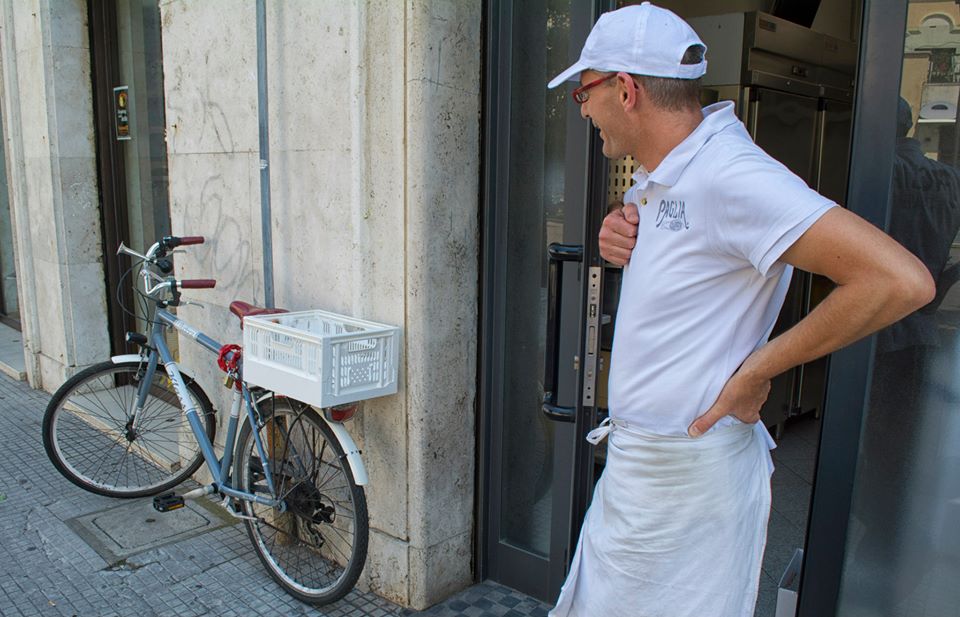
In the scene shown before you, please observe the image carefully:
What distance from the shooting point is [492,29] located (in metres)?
3.25

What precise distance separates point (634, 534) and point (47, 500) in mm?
3920

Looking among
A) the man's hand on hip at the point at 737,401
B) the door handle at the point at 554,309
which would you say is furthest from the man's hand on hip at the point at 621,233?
the door handle at the point at 554,309

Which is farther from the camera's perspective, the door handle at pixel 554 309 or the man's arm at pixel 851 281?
the door handle at pixel 554 309

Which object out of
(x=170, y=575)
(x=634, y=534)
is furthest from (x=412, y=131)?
(x=170, y=575)

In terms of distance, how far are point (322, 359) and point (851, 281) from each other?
1.98m

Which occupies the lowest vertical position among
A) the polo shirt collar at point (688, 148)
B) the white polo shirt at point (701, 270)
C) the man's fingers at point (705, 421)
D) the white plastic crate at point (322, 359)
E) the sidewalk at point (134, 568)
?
the sidewalk at point (134, 568)

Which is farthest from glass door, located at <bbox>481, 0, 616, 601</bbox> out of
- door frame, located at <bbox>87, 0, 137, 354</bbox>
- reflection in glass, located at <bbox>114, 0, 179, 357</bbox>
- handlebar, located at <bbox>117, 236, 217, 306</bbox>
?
door frame, located at <bbox>87, 0, 137, 354</bbox>

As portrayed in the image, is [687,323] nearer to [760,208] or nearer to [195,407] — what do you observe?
[760,208]

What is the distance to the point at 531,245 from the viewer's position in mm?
3340

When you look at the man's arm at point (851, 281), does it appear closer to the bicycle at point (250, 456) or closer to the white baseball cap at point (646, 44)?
the white baseball cap at point (646, 44)

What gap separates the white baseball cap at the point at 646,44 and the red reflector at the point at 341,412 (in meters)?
2.01

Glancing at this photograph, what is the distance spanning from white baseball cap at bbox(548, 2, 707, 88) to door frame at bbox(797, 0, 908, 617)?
29.1 inches

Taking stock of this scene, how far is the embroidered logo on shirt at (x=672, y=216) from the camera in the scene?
63.7 inches

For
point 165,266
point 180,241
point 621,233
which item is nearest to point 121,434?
point 165,266
